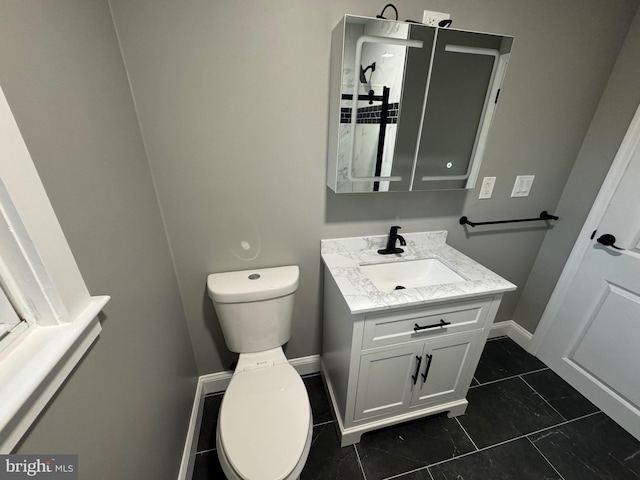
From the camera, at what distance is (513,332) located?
1935 millimetres

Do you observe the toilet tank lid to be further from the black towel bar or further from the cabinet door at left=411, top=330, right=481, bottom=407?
the black towel bar

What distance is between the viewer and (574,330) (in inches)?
61.2

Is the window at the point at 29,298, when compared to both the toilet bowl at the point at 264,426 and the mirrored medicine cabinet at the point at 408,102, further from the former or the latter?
the mirrored medicine cabinet at the point at 408,102

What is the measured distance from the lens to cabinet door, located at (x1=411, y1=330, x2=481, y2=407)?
1.17 metres

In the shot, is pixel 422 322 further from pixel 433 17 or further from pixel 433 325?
pixel 433 17

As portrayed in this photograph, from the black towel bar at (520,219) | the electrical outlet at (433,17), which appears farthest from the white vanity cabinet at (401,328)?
the electrical outlet at (433,17)

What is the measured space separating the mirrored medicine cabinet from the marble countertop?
0.35m

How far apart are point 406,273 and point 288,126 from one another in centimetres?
94

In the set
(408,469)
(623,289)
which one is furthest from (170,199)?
(623,289)

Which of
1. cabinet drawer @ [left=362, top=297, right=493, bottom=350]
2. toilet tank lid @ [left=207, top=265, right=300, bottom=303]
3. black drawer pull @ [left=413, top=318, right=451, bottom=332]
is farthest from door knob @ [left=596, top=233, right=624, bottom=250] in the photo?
toilet tank lid @ [left=207, top=265, right=300, bottom=303]

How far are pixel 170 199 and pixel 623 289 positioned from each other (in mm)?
2276

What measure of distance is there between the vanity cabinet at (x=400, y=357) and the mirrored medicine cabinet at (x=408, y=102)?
56 centimetres

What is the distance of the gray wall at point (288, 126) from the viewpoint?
3.10 feet
